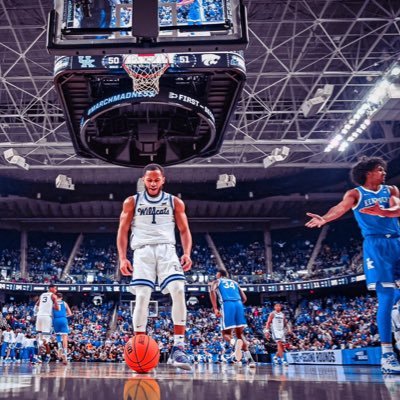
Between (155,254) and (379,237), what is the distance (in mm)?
2208

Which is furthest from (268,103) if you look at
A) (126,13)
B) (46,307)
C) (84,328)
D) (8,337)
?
(84,328)

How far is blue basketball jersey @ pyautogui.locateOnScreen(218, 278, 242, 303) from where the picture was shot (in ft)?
28.6

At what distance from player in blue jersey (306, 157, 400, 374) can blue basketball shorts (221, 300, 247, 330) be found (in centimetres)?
436

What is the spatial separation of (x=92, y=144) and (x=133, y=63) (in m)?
3.86

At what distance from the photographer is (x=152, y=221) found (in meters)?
4.70

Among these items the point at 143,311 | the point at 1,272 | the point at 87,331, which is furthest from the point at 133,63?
the point at 1,272

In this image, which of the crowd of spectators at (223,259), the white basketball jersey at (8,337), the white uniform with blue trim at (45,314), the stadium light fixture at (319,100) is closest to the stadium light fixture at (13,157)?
the white basketball jersey at (8,337)

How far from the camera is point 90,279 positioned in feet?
90.7

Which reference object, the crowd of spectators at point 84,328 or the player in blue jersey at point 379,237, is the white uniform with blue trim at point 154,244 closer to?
the player in blue jersey at point 379,237

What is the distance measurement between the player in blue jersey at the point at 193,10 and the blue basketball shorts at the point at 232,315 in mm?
5025

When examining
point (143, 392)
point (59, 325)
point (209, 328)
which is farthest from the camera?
point (209, 328)

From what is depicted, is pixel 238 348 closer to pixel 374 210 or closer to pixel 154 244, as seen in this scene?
pixel 154 244

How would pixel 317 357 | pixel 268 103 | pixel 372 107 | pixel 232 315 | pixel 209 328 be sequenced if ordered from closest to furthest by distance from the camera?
pixel 232 315 < pixel 317 357 < pixel 372 107 < pixel 268 103 < pixel 209 328

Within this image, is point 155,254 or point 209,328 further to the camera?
point 209,328
